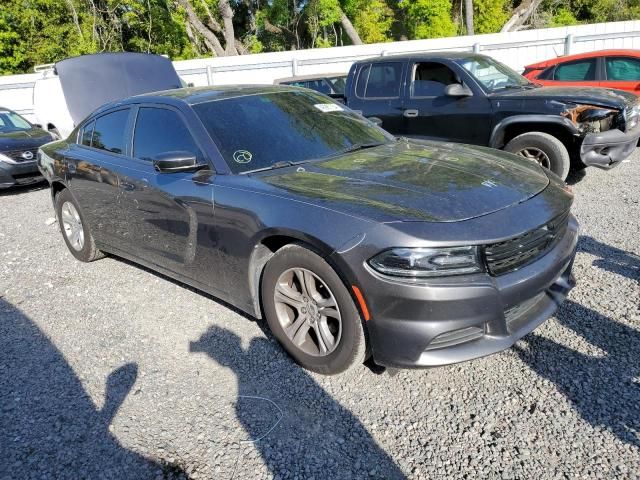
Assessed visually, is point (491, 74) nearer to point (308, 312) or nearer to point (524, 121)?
point (524, 121)

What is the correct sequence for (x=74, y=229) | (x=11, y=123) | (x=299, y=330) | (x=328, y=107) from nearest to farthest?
(x=299, y=330) < (x=328, y=107) < (x=74, y=229) < (x=11, y=123)

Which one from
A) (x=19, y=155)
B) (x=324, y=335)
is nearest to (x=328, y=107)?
(x=324, y=335)

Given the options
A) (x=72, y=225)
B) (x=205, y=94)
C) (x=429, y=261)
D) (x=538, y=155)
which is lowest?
(x=72, y=225)

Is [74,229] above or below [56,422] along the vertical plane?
above

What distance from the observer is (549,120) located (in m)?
5.85

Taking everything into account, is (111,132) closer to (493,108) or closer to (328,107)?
(328,107)

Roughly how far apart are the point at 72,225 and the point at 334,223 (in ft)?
11.9

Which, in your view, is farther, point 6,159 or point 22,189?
point 22,189

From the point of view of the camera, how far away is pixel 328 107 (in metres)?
4.10

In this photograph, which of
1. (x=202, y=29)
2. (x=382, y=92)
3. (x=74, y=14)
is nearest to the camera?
(x=382, y=92)

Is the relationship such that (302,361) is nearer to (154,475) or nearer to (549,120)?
(154,475)

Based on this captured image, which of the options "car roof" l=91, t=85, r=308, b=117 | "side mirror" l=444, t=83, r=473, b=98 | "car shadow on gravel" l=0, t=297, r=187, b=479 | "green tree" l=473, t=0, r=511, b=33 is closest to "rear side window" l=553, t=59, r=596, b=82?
"side mirror" l=444, t=83, r=473, b=98

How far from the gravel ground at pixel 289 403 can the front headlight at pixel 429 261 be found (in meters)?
0.74

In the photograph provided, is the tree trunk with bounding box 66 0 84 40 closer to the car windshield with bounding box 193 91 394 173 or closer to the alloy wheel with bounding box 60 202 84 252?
the alloy wheel with bounding box 60 202 84 252
